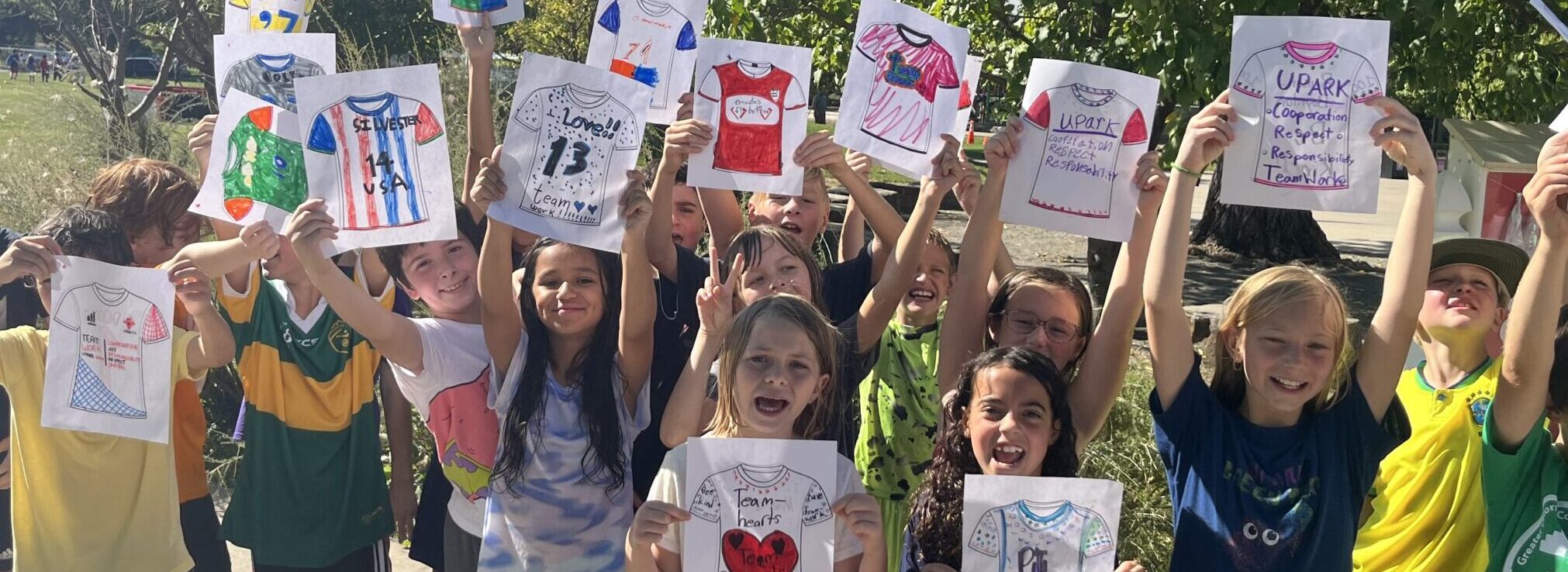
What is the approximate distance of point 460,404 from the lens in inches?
132

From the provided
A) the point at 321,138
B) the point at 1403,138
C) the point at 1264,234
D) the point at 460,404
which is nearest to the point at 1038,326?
the point at 1403,138

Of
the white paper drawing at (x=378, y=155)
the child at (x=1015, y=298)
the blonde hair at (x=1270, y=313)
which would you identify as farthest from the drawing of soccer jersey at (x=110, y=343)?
the blonde hair at (x=1270, y=313)

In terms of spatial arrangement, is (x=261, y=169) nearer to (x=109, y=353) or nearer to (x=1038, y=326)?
(x=109, y=353)

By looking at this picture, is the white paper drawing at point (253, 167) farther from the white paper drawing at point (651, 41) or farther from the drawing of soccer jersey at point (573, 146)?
the white paper drawing at point (651, 41)

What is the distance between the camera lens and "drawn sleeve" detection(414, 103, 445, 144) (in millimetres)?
3355

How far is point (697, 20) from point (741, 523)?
6.09ft

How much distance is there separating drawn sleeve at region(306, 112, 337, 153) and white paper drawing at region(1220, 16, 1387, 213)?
2.10 meters

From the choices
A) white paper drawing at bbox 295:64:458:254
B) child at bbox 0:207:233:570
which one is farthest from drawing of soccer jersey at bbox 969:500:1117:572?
child at bbox 0:207:233:570

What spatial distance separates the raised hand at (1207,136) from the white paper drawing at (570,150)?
1.27 metres

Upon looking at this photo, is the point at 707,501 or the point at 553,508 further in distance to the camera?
the point at 553,508

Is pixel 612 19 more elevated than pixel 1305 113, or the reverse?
pixel 612 19

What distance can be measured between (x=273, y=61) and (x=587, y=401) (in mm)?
1459

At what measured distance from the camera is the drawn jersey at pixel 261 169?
3.41m

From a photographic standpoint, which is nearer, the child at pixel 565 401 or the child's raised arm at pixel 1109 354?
the child's raised arm at pixel 1109 354
